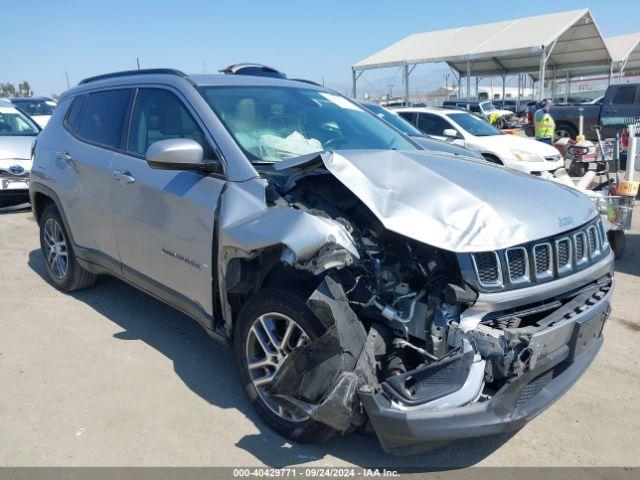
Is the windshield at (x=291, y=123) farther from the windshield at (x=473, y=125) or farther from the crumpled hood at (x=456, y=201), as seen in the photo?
the windshield at (x=473, y=125)

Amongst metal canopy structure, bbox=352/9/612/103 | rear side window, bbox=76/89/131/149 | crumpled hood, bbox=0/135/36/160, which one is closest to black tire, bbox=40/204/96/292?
rear side window, bbox=76/89/131/149

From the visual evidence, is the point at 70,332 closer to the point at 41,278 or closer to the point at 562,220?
the point at 41,278

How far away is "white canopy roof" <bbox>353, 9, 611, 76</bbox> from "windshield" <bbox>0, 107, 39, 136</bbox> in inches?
806

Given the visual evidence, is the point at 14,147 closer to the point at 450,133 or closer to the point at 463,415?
the point at 450,133

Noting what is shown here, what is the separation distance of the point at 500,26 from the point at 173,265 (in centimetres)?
2898

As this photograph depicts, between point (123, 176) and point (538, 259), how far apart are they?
2.75 meters

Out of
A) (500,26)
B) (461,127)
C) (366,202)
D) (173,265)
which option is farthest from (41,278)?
(500,26)

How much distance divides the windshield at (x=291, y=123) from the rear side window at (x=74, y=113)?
1772 mm

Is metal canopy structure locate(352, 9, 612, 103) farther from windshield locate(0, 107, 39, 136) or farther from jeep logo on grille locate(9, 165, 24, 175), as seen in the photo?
jeep logo on grille locate(9, 165, 24, 175)

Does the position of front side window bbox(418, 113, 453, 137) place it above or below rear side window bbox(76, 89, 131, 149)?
below

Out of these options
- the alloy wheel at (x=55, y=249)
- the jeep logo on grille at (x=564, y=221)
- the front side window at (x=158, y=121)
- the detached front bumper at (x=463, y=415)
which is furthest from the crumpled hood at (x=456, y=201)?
the alloy wheel at (x=55, y=249)

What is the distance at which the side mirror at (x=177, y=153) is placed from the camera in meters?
3.25

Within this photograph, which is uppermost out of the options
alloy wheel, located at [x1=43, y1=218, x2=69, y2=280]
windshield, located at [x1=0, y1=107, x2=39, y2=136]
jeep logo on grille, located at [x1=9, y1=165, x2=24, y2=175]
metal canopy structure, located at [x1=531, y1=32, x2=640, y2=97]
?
metal canopy structure, located at [x1=531, y1=32, x2=640, y2=97]

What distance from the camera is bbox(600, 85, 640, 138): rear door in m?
16.9
